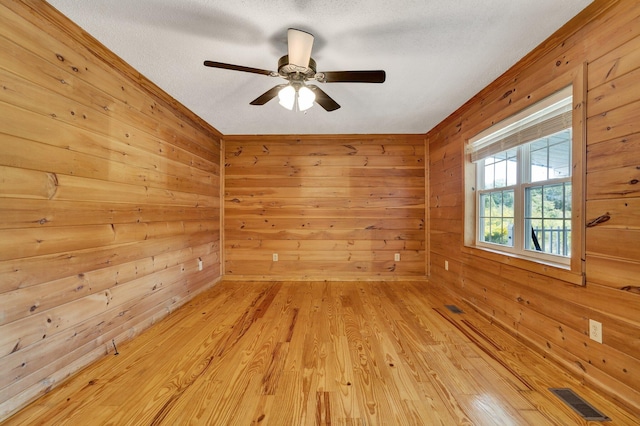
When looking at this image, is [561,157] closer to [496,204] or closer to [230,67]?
[496,204]

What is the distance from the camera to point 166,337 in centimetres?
213

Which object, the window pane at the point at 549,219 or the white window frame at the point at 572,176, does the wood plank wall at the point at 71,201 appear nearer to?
the white window frame at the point at 572,176

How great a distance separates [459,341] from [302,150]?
3097 millimetres

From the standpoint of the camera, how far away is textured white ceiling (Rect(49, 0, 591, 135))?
146 cm

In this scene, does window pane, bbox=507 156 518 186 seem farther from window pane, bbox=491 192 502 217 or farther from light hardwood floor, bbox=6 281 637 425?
light hardwood floor, bbox=6 281 637 425

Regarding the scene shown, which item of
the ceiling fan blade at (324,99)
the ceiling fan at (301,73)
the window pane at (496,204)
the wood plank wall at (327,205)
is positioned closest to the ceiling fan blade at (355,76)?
the ceiling fan at (301,73)

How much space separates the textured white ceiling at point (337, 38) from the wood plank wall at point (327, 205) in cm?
130

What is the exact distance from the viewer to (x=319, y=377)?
159 centimetres

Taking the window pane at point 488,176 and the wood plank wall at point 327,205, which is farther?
the wood plank wall at point 327,205

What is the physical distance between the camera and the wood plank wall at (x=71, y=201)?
1.33 meters

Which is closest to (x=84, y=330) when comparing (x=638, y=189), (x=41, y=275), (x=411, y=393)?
(x=41, y=275)

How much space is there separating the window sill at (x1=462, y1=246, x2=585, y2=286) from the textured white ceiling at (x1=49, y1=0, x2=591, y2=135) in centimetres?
160

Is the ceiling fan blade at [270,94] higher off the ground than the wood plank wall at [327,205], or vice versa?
the ceiling fan blade at [270,94]

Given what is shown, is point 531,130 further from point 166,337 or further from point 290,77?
point 166,337
